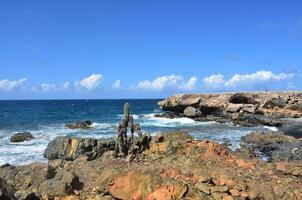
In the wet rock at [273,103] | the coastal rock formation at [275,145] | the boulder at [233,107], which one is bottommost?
the coastal rock formation at [275,145]

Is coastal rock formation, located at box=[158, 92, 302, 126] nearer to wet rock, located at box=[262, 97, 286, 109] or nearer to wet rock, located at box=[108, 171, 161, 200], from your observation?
wet rock, located at box=[262, 97, 286, 109]

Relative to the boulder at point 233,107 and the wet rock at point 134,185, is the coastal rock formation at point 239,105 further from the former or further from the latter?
the wet rock at point 134,185

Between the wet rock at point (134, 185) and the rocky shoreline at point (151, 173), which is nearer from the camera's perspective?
the wet rock at point (134, 185)

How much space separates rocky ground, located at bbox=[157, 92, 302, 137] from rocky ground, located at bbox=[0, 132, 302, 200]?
33.9 m

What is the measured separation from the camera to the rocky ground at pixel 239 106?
58.1 meters

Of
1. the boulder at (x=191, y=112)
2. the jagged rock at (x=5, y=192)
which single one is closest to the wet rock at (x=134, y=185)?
the jagged rock at (x=5, y=192)

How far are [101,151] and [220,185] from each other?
9647 millimetres

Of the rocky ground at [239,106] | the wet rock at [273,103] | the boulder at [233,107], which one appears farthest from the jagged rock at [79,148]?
the wet rock at [273,103]

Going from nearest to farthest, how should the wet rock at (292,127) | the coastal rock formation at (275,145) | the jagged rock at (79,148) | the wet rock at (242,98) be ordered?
the jagged rock at (79,148) → the coastal rock formation at (275,145) → the wet rock at (292,127) → the wet rock at (242,98)

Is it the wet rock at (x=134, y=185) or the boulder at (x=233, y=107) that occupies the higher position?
the boulder at (x=233, y=107)

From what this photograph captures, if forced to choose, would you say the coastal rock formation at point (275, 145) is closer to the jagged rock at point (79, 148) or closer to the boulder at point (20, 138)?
the jagged rock at point (79, 148)

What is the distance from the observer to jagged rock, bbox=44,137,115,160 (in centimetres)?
2303

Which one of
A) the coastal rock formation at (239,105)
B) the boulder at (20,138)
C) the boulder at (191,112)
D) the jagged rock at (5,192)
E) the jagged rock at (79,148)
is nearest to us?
the jagged rock at (5,192)

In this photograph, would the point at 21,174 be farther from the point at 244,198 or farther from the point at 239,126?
the point at 239,126
